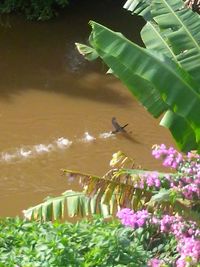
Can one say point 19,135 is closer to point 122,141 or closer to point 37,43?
point 122,141

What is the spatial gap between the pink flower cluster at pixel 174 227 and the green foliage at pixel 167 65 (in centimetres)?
49

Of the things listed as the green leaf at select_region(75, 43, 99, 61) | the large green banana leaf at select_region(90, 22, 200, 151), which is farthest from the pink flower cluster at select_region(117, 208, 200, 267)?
the green leaf at select_region(75, 43, 99, 61)

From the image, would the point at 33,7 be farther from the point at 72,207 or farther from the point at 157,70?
the point at 157,70

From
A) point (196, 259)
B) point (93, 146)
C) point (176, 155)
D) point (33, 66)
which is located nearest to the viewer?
point (196, 259)

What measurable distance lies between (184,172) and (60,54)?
7079mm

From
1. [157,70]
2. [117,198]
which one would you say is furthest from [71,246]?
[157,70]

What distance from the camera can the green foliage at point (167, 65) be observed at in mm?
3789

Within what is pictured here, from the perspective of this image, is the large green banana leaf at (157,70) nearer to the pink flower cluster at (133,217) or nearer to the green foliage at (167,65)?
the green foliage at (167,65)

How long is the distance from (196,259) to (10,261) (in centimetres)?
115

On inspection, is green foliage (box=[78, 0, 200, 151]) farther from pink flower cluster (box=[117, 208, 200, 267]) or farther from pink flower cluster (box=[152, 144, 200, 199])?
pink flower cluster (box=[117, 208, 200, 267])

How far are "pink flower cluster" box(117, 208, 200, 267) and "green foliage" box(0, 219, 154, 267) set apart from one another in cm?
13

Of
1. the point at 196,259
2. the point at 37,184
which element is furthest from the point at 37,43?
the point at 196,259

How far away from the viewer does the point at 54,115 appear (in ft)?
30.1

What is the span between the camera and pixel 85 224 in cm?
458
